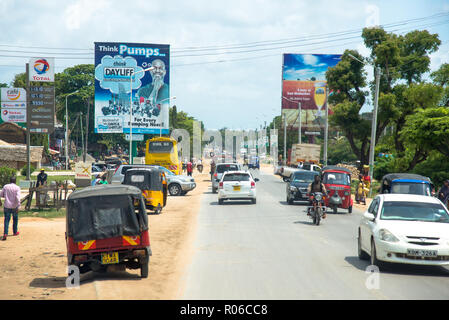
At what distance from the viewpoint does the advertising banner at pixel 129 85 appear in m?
54.4

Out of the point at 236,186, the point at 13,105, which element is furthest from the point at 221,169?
the point at 13,105

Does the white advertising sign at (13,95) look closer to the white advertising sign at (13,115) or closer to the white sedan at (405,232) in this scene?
the white advertising sign at (13,115)

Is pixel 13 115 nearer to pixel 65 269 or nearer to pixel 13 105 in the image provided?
pixel 13 105

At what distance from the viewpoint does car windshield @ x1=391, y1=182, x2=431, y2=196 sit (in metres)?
23.2

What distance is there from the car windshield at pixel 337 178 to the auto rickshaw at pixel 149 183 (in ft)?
25.1

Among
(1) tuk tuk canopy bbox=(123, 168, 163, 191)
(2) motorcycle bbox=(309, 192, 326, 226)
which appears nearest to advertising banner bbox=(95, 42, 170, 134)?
(1) tuk tuk canopy bbox=(123, 168, 163, 191)

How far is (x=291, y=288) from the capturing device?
9.78 metres

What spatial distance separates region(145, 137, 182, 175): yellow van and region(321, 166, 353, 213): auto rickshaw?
2200cm

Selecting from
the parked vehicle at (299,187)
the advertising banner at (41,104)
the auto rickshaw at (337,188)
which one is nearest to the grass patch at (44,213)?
the parked vehicle at (299,187)

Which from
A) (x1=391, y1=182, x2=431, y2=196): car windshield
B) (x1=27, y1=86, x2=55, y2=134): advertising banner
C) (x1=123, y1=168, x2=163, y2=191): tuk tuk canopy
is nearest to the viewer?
(x1=391, y1=182, x2=431, y2=196): car windshield

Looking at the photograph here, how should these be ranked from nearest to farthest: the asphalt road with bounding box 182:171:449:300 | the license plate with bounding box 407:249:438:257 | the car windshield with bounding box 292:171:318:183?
the asphalt road with bounding box 182:171:449:300
the license plate with bounding box 407:249:438:257
the car windshield with bounding box 292:171:318:183

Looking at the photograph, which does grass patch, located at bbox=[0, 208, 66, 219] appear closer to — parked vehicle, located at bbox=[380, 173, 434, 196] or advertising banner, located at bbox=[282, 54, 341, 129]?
parked vehicle, located at bbox=[380, 173, 434, 196]
